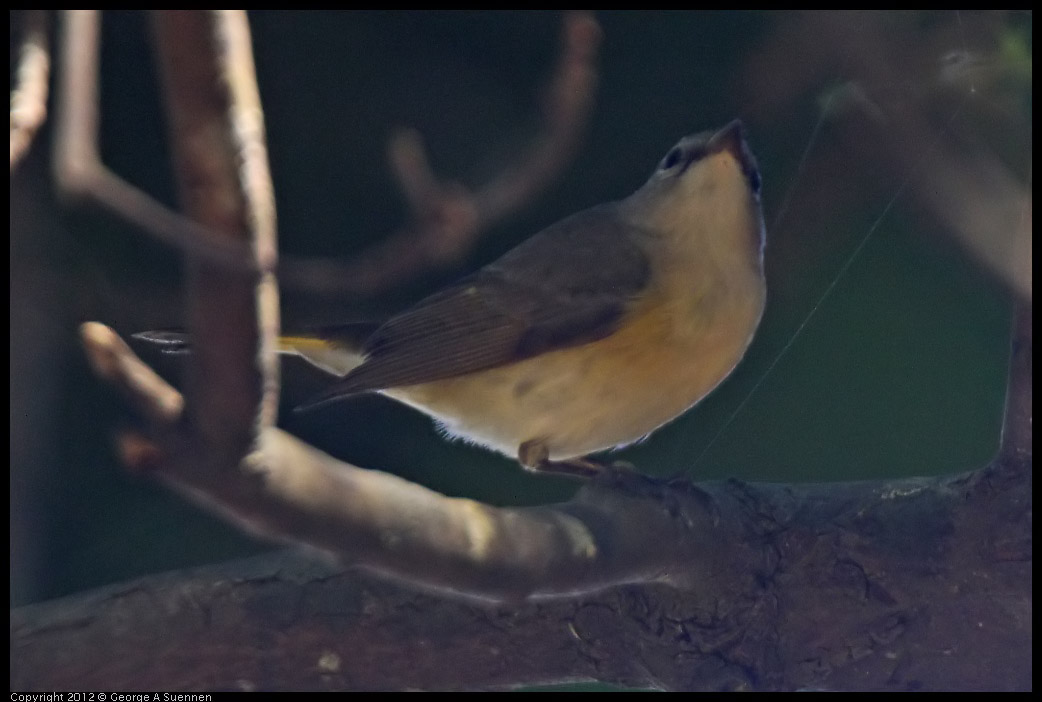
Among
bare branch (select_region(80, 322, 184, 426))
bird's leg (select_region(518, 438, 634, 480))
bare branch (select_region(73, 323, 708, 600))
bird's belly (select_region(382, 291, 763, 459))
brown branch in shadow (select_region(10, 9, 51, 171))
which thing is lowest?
bird's leg (select_region(518, 438, 634, 480))

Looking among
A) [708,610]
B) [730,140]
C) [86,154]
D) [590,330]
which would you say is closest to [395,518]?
[86,154]

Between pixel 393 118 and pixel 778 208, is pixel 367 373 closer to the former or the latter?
pixel 393 118

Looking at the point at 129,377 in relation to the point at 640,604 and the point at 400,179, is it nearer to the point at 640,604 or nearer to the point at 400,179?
the point at 400,179

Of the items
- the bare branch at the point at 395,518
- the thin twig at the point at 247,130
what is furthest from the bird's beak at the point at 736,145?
the thin twig at the point at 247,130

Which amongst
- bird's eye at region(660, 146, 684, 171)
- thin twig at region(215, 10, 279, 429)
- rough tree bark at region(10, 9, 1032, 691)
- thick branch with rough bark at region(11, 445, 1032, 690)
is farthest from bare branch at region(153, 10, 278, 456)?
bird's eye at region(660, 146, 684, 171)

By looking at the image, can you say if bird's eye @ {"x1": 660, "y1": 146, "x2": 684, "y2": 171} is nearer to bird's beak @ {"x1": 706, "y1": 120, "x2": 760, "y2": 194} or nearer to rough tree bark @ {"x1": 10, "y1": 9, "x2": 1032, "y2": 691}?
bird's beak @ {"x1": 706, "y1": 120, "x2": 760, "y2": 194}

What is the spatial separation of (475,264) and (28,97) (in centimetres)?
185

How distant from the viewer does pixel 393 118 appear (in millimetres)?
2725

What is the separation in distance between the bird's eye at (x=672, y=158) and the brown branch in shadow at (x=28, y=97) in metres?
1.73

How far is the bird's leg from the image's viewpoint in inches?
101

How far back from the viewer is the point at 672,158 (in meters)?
2.75

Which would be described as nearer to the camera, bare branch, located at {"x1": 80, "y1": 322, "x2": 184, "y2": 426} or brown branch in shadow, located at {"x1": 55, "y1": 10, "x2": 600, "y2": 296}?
brown branch in shadow, located at {"x1": 55, "y1": 10, "x2": 600, "y2": 296}

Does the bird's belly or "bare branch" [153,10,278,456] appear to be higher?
"bare branch" [153,10,278,456]

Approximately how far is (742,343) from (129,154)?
1.45 meters
